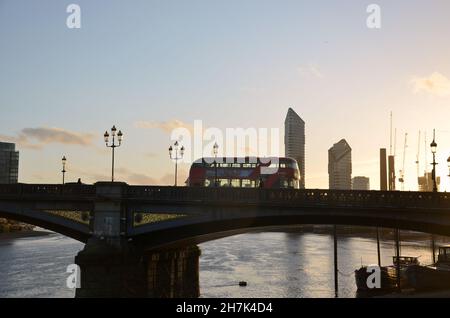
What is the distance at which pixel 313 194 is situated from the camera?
34.3 metres

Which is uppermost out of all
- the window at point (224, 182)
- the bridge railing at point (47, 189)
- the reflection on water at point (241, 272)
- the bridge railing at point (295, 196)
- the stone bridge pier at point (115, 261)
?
the window at point (224, 182)

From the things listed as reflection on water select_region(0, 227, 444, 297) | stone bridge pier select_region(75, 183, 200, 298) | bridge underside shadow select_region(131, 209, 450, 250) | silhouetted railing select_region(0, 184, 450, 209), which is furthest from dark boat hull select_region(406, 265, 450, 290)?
stone bridge pier select_region(75, 183, 200, 298)

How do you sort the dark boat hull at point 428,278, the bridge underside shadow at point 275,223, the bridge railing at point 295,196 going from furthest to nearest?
1. the dark boat hull at point 428,278
2. the bridge underside shadow at point 275,223
3. the bridge railing at point 295,196

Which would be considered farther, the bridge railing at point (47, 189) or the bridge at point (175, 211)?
the bridge railing at point (47, 189)

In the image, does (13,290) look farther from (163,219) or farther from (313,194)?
(313,194)

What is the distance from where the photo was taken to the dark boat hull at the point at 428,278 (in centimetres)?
4703

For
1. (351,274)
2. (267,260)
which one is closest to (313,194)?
(351,274)

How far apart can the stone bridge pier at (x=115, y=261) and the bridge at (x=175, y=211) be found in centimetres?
7

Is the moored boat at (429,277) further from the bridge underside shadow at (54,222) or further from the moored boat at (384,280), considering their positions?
the bridge underside shadow at (54,222)

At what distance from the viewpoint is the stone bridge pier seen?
Answer: 3488cm

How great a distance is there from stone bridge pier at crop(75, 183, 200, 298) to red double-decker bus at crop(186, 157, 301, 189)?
1548 cm

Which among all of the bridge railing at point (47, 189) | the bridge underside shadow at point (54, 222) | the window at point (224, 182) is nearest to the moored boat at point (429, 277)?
the window at point (224, 182)

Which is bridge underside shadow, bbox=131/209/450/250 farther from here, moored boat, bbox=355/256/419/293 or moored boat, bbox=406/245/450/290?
moored boat, bbox=355/256/419/293
